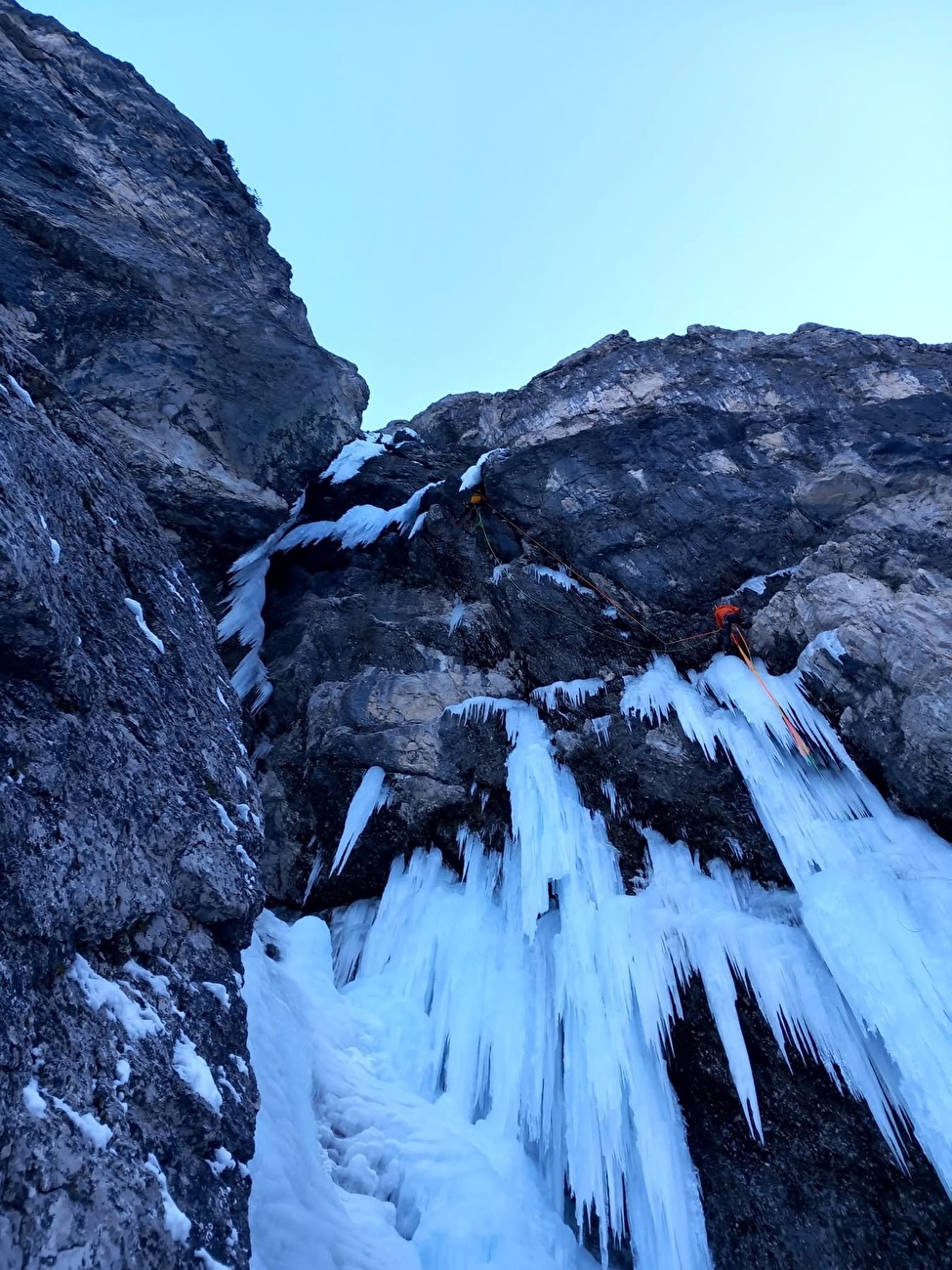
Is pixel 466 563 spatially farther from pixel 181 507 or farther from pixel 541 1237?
pixel 541 1237

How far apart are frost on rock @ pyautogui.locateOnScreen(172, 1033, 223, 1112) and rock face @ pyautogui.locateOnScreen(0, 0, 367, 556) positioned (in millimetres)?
7051

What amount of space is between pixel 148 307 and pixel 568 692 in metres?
7.75

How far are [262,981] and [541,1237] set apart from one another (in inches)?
116

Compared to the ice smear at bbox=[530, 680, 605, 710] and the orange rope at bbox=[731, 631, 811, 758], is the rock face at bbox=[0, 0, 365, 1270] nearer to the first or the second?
the ice smear at bbox=[530, 680, 605, 710]

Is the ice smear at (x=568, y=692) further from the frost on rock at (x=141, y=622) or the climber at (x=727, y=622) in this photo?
the frost on rock at (x=141, y=622)

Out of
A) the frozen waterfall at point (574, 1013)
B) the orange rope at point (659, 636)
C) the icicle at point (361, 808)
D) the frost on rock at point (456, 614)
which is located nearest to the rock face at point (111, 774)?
the frozen waterfall at point (574, 1013)

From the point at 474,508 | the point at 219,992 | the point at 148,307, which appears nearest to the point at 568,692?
the point at 474,508

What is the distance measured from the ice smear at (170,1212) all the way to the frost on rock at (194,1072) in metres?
0.41

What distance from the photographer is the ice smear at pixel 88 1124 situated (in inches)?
93.5

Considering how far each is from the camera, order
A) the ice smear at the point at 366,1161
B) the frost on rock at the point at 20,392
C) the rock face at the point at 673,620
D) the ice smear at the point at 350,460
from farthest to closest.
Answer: the ice smear at the point at 350,460, the rock face at the point at 673,620, the frost on rock at the point at 20,392, the ice smear at the point at 366,1161

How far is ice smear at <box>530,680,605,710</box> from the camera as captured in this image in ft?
28.2

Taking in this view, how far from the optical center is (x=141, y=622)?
15.0 feet

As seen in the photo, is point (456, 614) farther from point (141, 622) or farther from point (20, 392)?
point (20, 392)

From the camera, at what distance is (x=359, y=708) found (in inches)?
347
